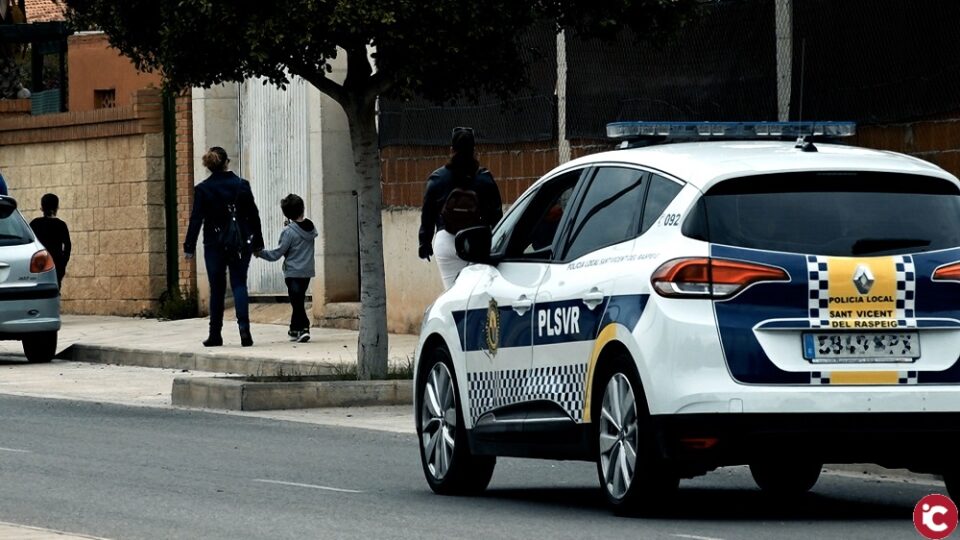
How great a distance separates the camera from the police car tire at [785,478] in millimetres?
10977

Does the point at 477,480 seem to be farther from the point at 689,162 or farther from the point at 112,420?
the point at 112,420

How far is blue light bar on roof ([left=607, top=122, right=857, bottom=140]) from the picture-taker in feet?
33.7

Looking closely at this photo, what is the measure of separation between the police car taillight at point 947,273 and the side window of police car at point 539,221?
195 cm

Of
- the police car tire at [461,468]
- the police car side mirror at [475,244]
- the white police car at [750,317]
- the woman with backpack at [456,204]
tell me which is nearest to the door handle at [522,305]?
the white police car at [750,317]

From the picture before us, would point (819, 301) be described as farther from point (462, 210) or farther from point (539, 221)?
point (462, 210)

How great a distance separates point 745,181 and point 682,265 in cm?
54

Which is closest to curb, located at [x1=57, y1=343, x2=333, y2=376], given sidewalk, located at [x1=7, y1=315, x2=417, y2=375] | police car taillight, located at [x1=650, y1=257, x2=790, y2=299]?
sidewalk, located at [x1=7, y1=315, x2=417, y2=375]

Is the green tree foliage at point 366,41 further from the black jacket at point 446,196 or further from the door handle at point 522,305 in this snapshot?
the door handle at point 522,305

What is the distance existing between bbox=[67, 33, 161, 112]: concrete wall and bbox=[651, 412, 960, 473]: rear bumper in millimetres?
33587

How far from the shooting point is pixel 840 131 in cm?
1040

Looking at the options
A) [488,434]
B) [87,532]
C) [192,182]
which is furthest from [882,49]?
[192,182]

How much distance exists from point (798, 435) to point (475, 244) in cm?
240

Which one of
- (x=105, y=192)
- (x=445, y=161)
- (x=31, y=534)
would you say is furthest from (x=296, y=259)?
(x=31, y=534)

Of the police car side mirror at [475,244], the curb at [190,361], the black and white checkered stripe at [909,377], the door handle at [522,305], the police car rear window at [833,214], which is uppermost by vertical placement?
the police car rear window at [833,214]
